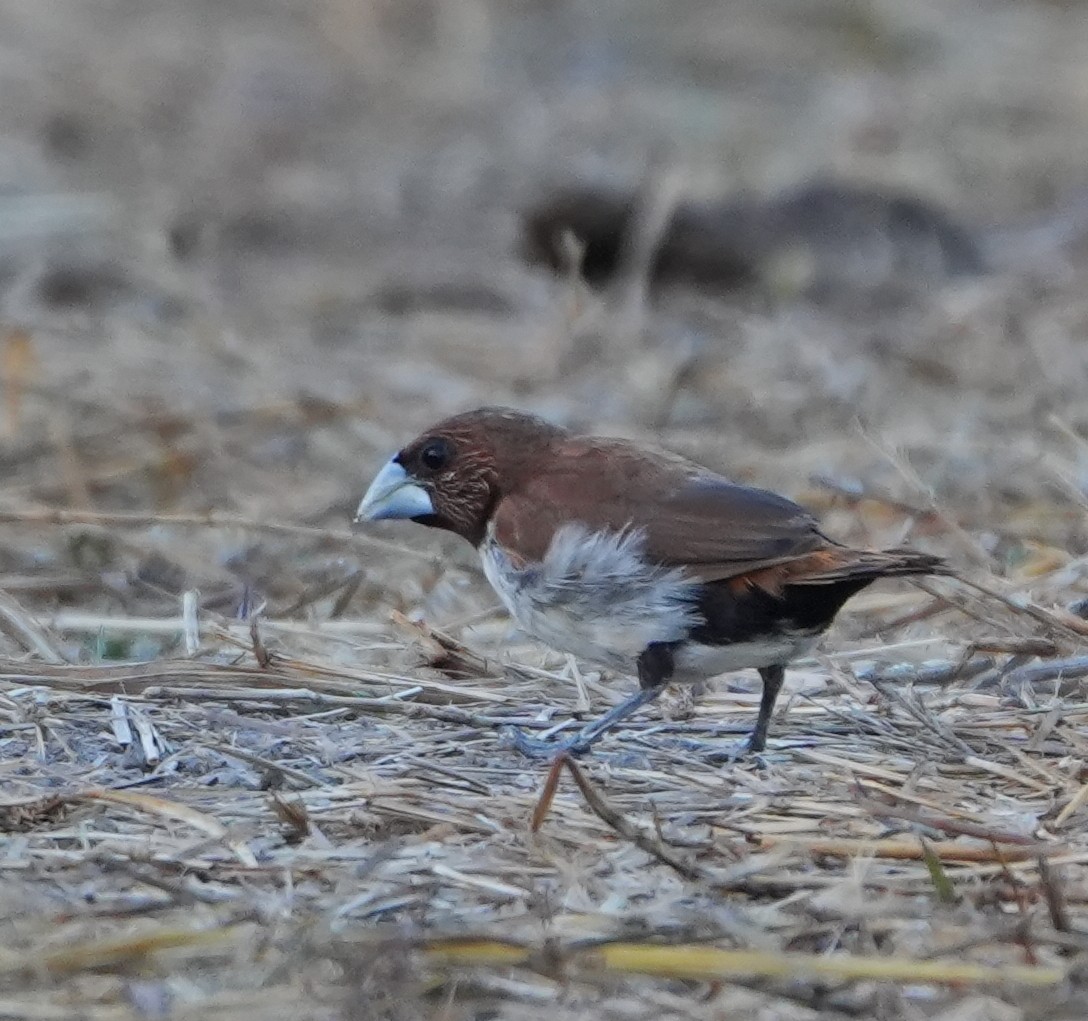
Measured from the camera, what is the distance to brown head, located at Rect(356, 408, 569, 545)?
4781 millimetres

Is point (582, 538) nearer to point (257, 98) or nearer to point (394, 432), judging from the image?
point (394, 432)

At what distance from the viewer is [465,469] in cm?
483

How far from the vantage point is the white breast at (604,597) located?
429cm

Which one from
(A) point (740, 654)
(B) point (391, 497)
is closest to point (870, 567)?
(A) point (740, 654)

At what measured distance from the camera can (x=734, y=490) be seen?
14.4 ft

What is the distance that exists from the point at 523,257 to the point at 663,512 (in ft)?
23.8

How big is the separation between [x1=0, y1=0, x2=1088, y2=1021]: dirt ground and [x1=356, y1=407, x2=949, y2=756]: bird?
8.8 inches

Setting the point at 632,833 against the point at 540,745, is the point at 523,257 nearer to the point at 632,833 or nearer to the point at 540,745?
the point at 540,745

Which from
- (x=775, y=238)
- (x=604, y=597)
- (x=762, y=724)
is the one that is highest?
(x=604, y=597)

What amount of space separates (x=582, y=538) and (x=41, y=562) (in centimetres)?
267

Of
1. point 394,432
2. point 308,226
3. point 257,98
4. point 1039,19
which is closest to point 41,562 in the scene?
point 394,432

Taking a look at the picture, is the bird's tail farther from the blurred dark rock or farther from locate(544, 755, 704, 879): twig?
the blurred dark rock

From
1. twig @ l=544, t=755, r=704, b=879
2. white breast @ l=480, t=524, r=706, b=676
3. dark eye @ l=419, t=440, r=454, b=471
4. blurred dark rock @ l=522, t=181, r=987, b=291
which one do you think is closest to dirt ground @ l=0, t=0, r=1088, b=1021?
twig @ l=544, t=755, r=704, b=879

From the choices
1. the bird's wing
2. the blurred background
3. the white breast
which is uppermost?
the bird's wing
